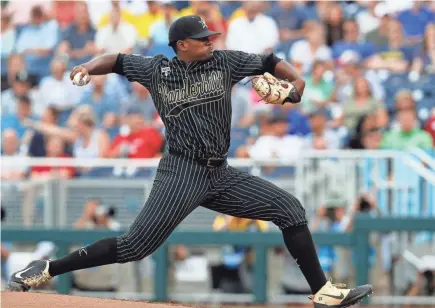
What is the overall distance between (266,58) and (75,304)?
75.7 inches

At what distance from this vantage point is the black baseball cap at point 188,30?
6.01 m

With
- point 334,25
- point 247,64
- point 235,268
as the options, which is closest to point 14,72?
point 334,25

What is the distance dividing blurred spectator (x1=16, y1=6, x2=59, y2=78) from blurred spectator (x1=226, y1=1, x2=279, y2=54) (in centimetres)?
250

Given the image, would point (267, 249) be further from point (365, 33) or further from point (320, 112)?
point (365, 33)

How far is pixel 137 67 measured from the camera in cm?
627

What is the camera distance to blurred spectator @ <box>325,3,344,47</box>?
12.6 metres

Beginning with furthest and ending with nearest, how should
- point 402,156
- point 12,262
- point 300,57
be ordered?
point 300,57 < point 12,262 < point 402,156

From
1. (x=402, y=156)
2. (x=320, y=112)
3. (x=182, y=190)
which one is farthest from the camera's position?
(x=320, y=112)

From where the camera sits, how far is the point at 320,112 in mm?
11602

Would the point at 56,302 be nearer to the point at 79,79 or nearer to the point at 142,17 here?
the point at 79,79

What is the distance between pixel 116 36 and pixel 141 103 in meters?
1.31

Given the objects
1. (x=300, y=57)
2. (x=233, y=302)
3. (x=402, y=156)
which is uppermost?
(x=300, y=57)

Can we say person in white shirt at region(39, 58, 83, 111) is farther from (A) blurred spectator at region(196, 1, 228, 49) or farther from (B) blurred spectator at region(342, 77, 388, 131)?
(B) blurred spectator at region(342, 77, 388, 131)

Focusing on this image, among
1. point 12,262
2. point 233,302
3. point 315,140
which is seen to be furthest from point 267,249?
point 12,262
